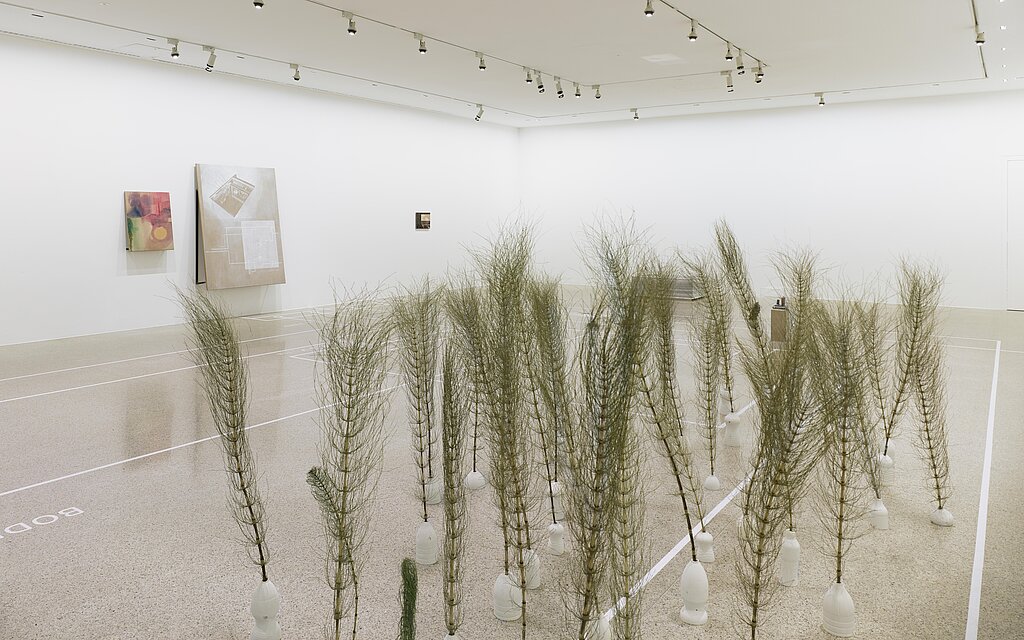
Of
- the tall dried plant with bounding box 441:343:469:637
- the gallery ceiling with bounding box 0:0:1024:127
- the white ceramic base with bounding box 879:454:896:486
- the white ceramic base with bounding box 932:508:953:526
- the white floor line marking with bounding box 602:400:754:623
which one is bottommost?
the white floor line marking with bounding box 602:400:754:623

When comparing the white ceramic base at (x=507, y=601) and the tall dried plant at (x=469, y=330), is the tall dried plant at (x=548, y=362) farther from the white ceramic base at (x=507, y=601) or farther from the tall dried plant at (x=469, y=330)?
the white ceramic base at (x=507, y=601)

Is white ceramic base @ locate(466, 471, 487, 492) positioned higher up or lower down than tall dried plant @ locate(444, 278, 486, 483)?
lower down

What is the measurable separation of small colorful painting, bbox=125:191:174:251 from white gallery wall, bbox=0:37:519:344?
0.46ft

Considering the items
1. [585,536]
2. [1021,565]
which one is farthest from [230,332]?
[1021,565]

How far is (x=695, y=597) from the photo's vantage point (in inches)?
139

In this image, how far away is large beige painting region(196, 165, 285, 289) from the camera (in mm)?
12344

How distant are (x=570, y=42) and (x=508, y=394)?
25.9 feet

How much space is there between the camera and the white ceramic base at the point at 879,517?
457 centimetres

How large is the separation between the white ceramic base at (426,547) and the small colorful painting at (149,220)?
9009 mm

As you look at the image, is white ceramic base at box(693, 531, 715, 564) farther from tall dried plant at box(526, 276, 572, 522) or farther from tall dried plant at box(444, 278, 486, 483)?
tall dried plant at box(444, 278, 486, 483)

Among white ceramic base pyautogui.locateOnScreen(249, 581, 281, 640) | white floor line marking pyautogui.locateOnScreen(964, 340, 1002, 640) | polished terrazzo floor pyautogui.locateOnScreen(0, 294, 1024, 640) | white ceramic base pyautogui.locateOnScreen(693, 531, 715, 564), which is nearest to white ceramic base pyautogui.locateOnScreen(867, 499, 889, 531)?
polished terrazzo floor pyautogui.locateOnScreen(0, 294, 1024, 640)

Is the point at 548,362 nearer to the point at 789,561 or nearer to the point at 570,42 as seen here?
the point at 789,561

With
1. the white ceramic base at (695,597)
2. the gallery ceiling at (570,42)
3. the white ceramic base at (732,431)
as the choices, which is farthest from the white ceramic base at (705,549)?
the gallery ceiling at (570,42)

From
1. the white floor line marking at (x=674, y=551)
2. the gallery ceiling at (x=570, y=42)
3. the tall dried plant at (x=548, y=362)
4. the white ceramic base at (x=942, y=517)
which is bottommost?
the white floor line marking at (x=674, y=551)
